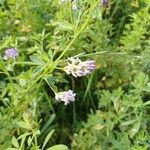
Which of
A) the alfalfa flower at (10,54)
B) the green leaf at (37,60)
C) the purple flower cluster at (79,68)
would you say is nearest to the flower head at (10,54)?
the alfalfa flower at (10,54)

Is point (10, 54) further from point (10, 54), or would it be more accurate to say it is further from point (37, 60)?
point (37, 60)

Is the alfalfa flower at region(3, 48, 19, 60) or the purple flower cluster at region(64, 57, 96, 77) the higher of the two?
the purple flower cluster at region(64, 57, 96, 77)

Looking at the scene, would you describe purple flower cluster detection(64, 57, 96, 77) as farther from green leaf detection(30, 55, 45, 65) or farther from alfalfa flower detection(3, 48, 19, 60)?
alfalfa flower detection(3, 48, 19, 60)

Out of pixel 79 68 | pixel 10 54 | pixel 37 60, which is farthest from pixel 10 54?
pixel 79 68

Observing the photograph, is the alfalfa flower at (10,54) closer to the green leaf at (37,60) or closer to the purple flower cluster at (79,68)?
the green leaf at (37,60)

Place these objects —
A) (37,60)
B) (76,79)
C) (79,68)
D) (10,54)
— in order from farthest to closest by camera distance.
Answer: (76,79)
(10,54)
(37,60)
(79,68)

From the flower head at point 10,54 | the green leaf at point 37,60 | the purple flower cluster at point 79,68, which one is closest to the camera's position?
the purple flower cluster at point 79,68

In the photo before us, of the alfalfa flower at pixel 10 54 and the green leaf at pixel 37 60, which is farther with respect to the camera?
the alfalfa flower at pixel 10 54

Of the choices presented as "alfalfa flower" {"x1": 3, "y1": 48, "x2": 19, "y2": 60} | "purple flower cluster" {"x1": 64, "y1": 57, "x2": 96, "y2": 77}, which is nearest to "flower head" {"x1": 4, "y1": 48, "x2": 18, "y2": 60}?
"alfalfa flower" {"x1": 3, "y1": 48, "x2": 19, "y2": 60}
